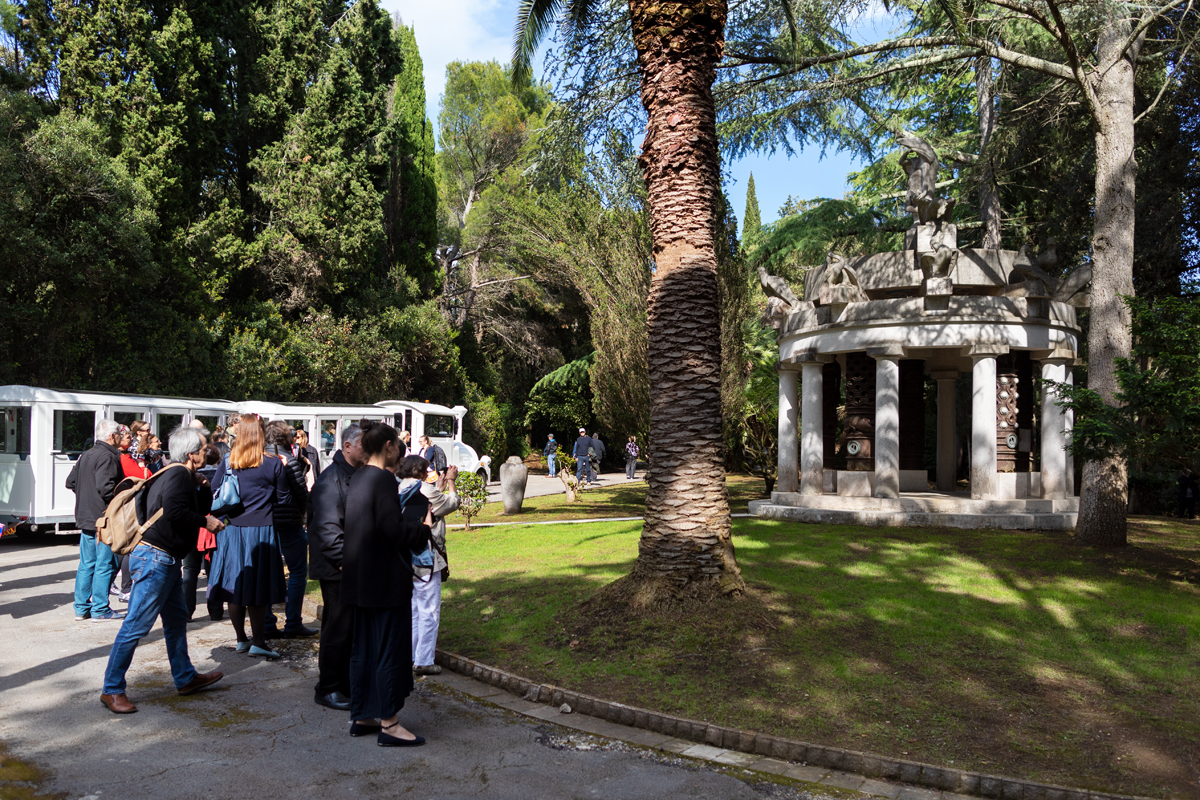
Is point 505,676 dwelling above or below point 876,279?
below

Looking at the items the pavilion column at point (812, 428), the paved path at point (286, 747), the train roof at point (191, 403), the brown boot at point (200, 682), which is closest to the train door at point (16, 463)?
the train roof at point (191, 403)

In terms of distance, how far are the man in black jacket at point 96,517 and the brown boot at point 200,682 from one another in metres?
2.87

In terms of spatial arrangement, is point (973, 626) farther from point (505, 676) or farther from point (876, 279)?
point (876, 279)

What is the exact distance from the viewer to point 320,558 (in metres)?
5.50

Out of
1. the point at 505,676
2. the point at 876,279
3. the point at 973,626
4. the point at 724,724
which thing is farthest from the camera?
the point at 876,279

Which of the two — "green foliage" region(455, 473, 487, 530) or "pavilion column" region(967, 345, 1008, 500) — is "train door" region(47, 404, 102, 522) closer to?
"green foliage" region(455, 473, 487, 530)

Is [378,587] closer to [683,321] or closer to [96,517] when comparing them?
[683,321]

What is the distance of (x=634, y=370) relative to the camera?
19.7 metres

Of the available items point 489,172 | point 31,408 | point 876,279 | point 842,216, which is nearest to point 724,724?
point 876,279

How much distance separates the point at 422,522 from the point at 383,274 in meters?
27.7

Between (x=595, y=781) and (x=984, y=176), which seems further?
(x=984, y=176)

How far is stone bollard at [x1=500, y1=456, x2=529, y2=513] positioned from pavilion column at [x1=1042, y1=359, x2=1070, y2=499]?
33.0ft

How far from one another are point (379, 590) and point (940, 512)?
1147cm

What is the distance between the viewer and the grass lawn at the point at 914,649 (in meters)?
5.03
